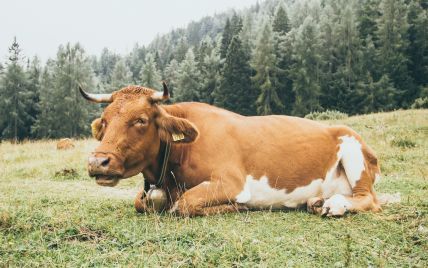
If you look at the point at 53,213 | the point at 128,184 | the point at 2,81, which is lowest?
the point at 2,81

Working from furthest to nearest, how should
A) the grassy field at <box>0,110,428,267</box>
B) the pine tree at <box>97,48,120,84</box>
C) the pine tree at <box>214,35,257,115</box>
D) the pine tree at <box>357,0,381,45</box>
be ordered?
the pine tree at <box>97,48,120,84</box> → the pine tree at <box>357,0,381,45</box> → the pine tree at <box>214,35,257,115</box> → the grassy field at <box>0,110,428,267</box>

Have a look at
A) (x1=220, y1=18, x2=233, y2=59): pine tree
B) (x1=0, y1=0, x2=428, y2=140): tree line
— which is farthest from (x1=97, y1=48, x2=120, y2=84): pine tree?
(x1=0, y1=0, x2=428, y2=140): tree line

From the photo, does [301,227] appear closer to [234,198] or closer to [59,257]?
[234,198]

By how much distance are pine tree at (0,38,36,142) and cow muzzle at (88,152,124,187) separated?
192 feet

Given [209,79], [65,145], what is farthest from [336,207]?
[209,79]

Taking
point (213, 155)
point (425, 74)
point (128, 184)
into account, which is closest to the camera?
point (213, 155)

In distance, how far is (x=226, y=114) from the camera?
6.86 metres

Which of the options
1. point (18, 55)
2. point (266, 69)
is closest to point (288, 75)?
point (266, 69)

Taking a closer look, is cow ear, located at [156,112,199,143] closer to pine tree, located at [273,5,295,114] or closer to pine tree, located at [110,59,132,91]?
pine tree, located at [273,5,295,114]

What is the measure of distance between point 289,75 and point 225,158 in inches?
2047

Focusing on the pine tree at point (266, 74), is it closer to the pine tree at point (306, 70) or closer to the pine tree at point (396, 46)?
the pine tree at point (306, 70)

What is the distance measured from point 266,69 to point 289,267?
53759 millimetres

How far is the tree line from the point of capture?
167ft

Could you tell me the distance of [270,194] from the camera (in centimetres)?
630
